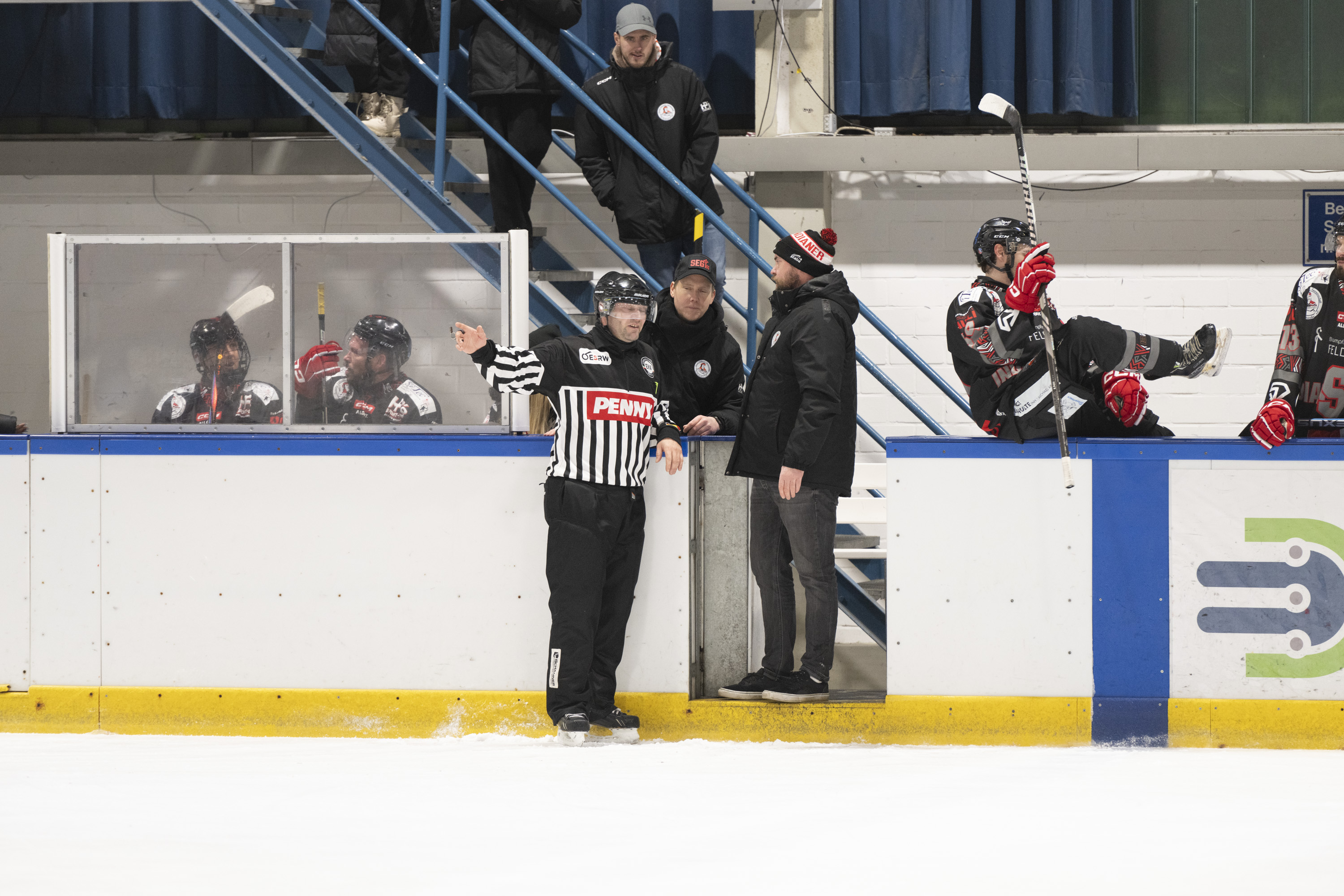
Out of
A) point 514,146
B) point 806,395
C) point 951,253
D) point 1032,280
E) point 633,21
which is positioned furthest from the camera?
point 951,253

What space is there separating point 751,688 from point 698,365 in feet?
3.98

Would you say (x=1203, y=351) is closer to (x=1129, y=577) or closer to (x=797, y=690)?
(x=1129, y=577)

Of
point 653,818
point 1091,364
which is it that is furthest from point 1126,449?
point 653,818

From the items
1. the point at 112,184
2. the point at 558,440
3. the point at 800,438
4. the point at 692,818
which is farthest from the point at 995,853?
the point at 112,184

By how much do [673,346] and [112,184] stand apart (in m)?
4.56

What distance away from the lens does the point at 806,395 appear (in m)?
4.21

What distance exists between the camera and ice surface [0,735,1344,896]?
2889mm

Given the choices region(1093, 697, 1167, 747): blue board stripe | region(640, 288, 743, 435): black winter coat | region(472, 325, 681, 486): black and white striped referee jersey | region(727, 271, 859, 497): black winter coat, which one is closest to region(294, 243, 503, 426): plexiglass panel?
region(472, 325, 681, 486): black and white striped referee jersey

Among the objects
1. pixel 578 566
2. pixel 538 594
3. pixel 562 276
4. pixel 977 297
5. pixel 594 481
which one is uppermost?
pixel 562 276

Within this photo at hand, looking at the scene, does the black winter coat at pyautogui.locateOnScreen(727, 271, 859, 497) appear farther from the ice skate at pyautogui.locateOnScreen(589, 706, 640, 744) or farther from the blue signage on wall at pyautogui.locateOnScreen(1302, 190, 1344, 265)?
the blue signage on wall at pyautogui.locateOnScreen(1302, 190, 1344, 265)

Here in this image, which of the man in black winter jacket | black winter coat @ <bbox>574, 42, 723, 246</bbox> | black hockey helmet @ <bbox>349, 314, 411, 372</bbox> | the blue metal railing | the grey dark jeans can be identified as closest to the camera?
the man in black winter jacket

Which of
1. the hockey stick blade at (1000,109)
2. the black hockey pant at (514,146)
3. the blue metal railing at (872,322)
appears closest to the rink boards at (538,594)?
the blue metal railing at (872,322)

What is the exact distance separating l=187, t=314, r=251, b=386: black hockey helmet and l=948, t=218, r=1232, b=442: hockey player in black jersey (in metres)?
2.53

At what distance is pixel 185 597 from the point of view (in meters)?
4.47
